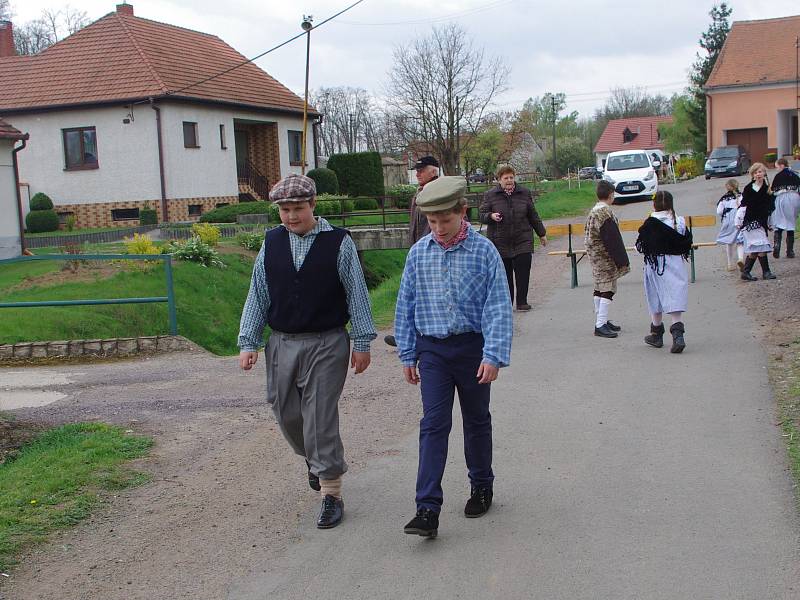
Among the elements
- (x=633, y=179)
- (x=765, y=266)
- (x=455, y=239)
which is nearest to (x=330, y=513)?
(x=455, y=239)

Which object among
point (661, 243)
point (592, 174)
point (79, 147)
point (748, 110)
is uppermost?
point (748, 110)

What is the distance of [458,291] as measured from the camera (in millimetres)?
5164

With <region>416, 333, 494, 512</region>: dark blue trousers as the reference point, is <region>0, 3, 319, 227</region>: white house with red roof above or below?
above

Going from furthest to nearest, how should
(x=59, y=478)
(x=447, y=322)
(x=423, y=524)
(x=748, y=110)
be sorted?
(x=748, y=110) < (x=59, y=478) < (x=447, y=322) < (x=423, y=524)

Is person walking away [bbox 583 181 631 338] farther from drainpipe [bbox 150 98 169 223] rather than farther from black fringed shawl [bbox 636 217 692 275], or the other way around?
drainpipe [bbox 150 98 169 223]

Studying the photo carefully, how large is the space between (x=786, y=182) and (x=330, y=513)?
1382 cm

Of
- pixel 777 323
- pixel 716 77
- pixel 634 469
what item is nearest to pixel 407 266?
pixel 634 469

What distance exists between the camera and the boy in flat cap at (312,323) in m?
5.41

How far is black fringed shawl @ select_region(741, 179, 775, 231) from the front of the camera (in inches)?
572

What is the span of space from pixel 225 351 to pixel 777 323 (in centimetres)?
849

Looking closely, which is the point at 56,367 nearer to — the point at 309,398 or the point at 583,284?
the point at 309,398

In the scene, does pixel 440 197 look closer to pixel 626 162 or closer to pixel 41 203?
pixel 41 203

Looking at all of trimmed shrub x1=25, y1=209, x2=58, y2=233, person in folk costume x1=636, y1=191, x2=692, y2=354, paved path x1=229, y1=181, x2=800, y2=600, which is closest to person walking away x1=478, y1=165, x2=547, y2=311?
person in folk costume x1=636, y1=191, x2=692, y2=354

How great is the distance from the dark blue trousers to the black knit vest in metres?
0.55
